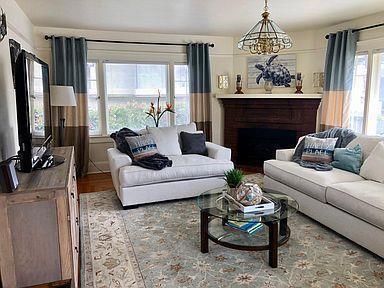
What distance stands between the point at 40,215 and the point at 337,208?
251cm

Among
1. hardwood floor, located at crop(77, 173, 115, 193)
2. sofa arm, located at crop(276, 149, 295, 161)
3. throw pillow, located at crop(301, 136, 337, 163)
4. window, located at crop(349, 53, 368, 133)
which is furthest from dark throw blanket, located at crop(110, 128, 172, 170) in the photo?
window, located at crop(349, 53, 368, 133)

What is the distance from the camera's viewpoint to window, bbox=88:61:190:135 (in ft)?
17.7

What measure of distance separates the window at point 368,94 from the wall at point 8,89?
172 inches

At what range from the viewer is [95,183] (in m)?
4.89

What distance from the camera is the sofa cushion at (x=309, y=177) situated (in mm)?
3223

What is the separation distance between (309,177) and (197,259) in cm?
152

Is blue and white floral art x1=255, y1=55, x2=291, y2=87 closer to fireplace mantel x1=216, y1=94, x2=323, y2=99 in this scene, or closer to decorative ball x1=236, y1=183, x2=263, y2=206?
fireplace mantel x1=216, y1=94, x2=323, y2=99

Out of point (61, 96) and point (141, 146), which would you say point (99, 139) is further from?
point (141, 146)

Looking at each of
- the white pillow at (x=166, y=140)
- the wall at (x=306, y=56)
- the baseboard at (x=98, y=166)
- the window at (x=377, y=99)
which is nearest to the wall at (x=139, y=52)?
the baseboard at (x=98, y=166)

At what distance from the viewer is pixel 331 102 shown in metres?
4.82

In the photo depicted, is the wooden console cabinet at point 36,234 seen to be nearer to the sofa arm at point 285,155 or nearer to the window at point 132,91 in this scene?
the sofa arm at point 285,155

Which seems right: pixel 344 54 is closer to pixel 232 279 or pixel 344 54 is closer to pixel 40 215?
pixel 232 279

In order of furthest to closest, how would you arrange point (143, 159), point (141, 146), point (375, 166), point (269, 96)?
point (269, 96) < point (141, 146) < point (143, 159) < point (375, 166)

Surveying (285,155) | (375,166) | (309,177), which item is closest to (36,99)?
(309,177)
